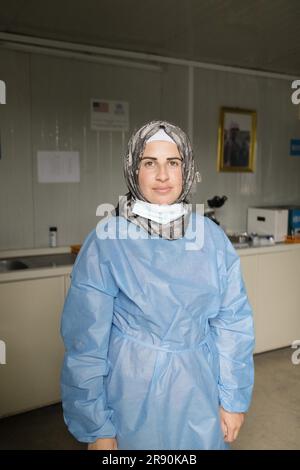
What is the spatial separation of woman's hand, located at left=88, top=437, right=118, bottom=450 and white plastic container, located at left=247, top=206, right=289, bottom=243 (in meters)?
2.44

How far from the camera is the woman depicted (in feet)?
3.50

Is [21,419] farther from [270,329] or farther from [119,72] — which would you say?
[119,72]

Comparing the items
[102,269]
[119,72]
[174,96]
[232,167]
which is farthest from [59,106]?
[102,269]

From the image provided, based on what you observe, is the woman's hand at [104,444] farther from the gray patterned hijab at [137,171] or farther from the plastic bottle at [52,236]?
the plastic bottle at [52,236]

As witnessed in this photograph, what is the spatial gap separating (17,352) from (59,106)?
5.00 feet

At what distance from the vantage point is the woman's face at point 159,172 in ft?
3.68

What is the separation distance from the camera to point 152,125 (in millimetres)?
1150

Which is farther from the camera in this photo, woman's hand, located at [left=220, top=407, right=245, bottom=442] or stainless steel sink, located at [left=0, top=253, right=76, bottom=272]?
stainless steel sink, located at [left=0, top=253, right=76, bottom=272]

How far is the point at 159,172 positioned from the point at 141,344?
0.47 meters

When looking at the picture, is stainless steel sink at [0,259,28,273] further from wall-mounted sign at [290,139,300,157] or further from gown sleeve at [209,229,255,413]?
wall-mounted sign at [290,139,300,157]

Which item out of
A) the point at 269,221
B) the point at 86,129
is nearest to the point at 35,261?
the point at 86,129

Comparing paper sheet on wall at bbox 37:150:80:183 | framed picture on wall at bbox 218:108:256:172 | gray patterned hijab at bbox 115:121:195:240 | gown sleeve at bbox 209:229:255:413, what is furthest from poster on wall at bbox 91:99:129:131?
gown sleeve at bbox 209:229:255:413

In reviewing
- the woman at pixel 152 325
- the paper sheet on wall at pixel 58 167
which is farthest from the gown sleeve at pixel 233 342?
the paper sheet on wall at pixel 58 167
